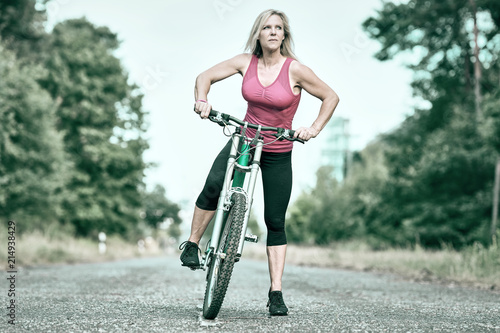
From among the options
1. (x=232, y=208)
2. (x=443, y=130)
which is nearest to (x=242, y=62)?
(x=232, y=208)

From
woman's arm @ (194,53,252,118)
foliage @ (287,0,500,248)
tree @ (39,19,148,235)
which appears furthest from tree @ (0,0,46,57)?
woman's arm @ (194,53,252,118)

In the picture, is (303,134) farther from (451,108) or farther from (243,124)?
(451,108)

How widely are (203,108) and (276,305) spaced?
4.99ft

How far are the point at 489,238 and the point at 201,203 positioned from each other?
16.0 meters

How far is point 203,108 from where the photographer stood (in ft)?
12.7

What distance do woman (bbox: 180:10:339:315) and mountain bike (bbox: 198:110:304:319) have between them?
0.14 meters

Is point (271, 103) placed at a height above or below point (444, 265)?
above

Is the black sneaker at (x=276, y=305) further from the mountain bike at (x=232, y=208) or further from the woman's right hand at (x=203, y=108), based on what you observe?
the woman's right hand at (x=203, y=108)

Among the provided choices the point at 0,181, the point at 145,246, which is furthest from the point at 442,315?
the point at 145,246

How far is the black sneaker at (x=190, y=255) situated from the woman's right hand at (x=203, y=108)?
3.23ft

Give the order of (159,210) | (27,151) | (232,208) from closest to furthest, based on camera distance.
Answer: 1. (232,208)
2. (27,151)
3. (159,210)

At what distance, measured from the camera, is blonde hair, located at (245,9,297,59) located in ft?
13.7

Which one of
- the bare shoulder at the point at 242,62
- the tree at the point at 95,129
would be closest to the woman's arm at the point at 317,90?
the bare shoulder at the point at 242,62

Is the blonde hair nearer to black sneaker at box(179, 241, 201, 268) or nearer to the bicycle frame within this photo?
the bicycle frame
